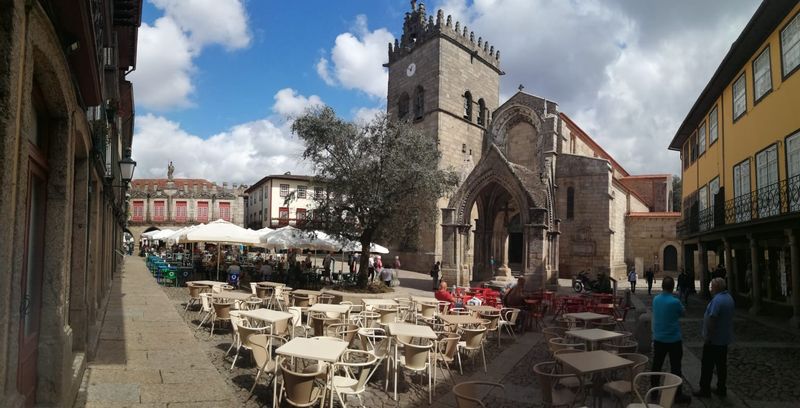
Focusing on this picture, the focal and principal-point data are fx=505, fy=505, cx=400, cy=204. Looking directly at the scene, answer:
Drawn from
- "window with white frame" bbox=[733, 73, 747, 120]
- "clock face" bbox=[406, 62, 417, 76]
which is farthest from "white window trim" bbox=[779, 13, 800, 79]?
"clock face" bbox=[406, 62, 417, 76]

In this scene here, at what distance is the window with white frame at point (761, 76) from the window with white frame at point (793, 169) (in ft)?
6.98

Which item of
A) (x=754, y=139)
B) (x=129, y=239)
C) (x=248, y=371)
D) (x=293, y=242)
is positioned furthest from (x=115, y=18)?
(x=129, y=239)

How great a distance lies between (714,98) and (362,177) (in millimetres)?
14045

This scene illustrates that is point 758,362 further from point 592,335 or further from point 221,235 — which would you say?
point 221,235

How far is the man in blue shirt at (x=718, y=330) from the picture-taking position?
635 cm

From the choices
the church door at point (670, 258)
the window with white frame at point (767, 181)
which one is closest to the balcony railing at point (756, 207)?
the window with white frame at point (767, 181)

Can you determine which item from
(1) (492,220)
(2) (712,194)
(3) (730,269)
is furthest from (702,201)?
(1) (492,220)

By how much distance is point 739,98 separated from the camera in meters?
16.5

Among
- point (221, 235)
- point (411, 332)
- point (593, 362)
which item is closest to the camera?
point (593, 362)

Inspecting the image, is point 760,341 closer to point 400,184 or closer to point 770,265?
point 770,265

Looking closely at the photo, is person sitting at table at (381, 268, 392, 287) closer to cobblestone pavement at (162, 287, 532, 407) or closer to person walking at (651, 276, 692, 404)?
cobblestone pavement at (162, 287, 532, 407)

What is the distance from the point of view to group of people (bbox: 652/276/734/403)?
6375 millimetres

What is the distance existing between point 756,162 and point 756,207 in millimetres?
1499

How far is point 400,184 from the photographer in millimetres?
16312
